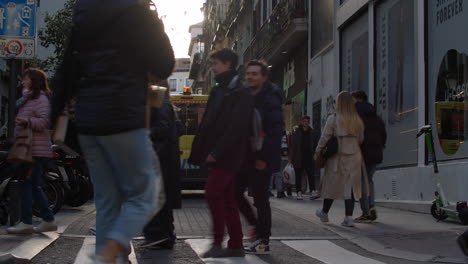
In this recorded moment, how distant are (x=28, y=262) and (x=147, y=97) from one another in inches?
89.7

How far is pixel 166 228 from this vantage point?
6559mm

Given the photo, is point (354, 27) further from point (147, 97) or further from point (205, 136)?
point (147, 97)

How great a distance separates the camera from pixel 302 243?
7055mm

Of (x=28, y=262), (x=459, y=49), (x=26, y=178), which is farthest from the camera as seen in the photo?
(x=459, y=49)

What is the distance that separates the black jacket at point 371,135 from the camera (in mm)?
9430

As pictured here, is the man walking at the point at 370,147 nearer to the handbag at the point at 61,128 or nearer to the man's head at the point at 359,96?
the man's head at the point at 359,96

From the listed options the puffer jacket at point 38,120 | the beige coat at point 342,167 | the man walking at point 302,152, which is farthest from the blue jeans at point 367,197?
the man walking at point 302,152

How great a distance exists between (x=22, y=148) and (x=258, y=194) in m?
2.46

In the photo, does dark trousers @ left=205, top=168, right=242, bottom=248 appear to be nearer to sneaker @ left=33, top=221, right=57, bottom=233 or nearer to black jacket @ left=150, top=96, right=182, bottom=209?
black jacket @ left=150, top=96, right=182, bottom=209

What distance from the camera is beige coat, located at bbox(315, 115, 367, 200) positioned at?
28.8 ft

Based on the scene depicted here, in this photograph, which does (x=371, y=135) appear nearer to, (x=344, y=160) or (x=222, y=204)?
(x=344, y=160)

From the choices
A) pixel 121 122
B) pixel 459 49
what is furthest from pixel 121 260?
pixel 459 49

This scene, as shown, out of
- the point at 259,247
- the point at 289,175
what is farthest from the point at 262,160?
the point at 289,175

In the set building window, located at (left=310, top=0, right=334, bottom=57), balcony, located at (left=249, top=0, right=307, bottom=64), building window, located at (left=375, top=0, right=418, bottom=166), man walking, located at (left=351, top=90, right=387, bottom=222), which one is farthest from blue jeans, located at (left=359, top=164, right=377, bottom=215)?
balcony, located at (left=249, top=0, right=307, bottom=64)
